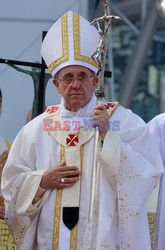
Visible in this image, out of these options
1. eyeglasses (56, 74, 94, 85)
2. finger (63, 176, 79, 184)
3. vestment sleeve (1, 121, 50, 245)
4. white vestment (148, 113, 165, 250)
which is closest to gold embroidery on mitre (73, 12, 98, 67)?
eyeglasses (56, 74, 94, 85)

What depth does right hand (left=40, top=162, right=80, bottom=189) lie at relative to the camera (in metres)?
6.92

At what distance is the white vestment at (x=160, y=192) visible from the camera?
754cm

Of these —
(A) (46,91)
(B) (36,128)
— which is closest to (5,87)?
(A) (46,91)

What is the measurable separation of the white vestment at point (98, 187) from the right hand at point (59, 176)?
0.04m

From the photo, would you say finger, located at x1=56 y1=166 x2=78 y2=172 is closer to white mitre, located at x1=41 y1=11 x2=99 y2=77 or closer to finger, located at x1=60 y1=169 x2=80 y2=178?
finger, located at x1=60 y1=169 x2=80 y2=178

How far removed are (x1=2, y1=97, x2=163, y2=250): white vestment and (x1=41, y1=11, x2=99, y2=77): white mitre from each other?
0.27 m

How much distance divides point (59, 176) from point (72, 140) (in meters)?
0.27

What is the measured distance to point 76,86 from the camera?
687 cm

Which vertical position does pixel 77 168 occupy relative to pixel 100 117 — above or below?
below

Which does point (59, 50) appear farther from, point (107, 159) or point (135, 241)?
point (135, 241)

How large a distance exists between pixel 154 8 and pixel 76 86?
656 centimetres

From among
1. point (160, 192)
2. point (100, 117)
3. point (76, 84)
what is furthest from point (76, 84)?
point (160, 192)

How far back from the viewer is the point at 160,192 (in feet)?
25.0

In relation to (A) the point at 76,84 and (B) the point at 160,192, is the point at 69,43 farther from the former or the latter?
(B) the point at 160,192
